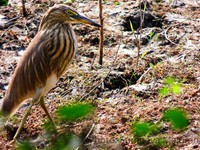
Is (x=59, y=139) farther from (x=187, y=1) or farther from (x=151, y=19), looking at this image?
(x=187, y=1)

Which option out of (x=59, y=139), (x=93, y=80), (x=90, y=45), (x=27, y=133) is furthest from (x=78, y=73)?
(x=59, y=139)

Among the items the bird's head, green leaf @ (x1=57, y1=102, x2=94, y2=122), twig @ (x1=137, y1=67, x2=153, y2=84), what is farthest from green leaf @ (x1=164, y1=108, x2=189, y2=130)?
twig @ (x1=137, y1=67, x2=153, y2=84)

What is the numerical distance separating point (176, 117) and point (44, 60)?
3.04 meters

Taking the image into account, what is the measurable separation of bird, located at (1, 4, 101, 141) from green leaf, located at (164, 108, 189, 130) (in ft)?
9.87

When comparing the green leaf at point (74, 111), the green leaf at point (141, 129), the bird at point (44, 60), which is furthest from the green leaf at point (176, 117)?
the bird at point (44, 60)

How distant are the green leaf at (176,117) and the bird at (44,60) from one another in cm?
Result: 301

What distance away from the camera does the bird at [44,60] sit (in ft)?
13.8

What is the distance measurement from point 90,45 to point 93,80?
91 centimetres

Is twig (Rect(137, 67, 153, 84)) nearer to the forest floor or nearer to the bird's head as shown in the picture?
the forest floor

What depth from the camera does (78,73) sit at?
5461 mm

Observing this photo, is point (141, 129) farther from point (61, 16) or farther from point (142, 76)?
point (142, 76)

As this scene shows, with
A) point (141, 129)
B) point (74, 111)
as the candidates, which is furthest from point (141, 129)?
point (74, 111)

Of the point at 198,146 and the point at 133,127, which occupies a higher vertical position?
the point at 133,127

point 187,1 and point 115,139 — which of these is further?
point 187,1
